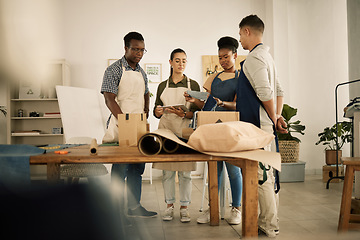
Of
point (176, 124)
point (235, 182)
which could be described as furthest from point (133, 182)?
point (235, 182)

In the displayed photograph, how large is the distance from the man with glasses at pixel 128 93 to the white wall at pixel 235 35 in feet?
8.51

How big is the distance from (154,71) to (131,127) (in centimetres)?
351

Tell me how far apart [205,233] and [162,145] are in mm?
1313

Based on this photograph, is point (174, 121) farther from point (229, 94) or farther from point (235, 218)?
point (235, 218)

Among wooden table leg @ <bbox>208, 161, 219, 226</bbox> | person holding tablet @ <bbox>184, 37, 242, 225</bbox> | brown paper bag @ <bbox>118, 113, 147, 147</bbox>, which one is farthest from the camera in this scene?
person holding tablet @ <bbox>184, 37, 242, 225</bbox>

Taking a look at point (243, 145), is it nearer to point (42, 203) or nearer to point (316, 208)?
point (42, 203)

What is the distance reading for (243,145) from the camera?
46.0 inches

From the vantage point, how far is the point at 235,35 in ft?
17.2

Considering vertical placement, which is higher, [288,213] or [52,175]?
[52,175]

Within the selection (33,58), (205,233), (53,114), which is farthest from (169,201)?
(53,114)

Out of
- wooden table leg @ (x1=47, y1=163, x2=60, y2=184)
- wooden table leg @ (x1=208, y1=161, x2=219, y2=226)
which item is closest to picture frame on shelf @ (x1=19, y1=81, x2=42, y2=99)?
wooden table leg @ (x1=47, y1=163, x2=60, y2=184)

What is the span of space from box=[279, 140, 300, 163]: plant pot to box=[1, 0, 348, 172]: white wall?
0.80m

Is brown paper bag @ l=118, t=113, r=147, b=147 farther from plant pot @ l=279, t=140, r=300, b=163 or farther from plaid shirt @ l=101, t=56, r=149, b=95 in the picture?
plant pot @ l=279, t=140, r=300, b=163

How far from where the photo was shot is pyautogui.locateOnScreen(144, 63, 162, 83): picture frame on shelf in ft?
16.6
